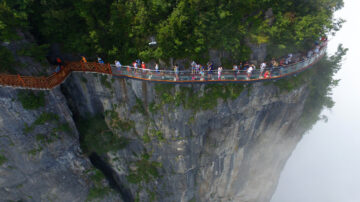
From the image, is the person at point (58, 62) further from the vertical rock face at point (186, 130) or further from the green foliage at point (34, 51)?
the vertical rock face at point (186, 130)

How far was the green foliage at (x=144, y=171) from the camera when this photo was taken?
63.7 ft

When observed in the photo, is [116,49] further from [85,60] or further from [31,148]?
[31,148]

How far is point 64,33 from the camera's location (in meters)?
13.9

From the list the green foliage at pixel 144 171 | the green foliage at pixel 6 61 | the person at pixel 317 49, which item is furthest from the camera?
the green foliage at pixel 144 171

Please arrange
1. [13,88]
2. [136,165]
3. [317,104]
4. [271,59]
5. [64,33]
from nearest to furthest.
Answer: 1. [13,88]
2. [64,33]
3. [271,59]
4. [136,165]
5. [317,104]

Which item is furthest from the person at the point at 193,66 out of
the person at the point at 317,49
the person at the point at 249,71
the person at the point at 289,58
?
the person at the point at 317,49

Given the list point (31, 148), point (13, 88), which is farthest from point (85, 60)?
point (31, 148)

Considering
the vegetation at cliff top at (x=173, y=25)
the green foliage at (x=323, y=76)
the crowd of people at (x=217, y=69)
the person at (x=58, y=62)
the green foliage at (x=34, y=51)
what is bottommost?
the green foliage at (x=323, y=76)

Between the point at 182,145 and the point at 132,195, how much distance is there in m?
10.9

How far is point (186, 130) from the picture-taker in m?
16.6

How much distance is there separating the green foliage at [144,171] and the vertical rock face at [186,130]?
111mm

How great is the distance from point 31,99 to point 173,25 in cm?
1247

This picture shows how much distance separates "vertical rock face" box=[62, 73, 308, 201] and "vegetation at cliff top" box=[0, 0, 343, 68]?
2954mm

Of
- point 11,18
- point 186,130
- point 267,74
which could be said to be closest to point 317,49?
point 267,74
